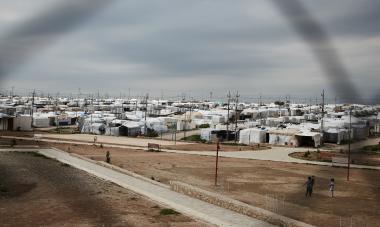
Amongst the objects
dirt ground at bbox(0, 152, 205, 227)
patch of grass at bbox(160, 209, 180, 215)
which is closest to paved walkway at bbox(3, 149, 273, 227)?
patch of grass at bbox(160, 209, 180, 215)

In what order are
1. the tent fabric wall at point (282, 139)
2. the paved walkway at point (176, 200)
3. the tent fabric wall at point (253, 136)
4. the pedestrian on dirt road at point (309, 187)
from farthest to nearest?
the tent fabric wall at point (253, 136), the tent fabric wall at point (282, 139), the pedestrian on dirt road at point (309, 187), the paved walkway at point (176, 200)

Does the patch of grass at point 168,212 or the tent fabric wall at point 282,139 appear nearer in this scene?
the patch of grass at point 168,212

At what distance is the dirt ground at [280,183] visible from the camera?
17.9 meters

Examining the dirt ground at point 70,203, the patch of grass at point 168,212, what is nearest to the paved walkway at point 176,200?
the patch of grass at point 168,212

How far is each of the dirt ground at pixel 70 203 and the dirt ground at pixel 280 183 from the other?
469cm

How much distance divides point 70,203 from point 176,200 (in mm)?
4287

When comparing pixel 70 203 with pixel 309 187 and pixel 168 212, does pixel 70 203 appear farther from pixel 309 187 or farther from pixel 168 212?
pixel 309 187

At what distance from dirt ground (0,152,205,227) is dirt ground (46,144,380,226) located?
4.69 m

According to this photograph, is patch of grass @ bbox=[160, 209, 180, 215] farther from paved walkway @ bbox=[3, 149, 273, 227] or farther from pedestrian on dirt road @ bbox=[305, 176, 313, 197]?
pedestrian on dirt road @ bbox=[305, 176, 313, 197]

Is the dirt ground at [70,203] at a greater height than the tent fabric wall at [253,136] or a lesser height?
greater

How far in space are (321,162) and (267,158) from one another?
4.86 metres

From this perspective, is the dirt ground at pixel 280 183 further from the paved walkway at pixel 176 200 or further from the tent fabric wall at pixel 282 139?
the tent fabric wall at pixel 282 139

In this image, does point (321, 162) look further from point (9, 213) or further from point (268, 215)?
point (9, 213)

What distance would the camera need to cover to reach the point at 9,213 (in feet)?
49.8
